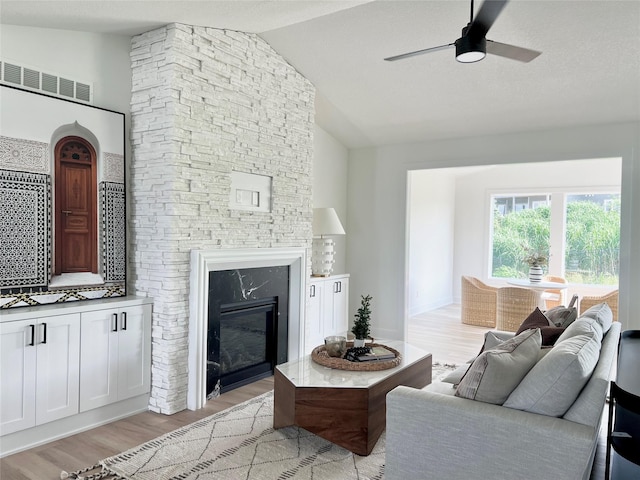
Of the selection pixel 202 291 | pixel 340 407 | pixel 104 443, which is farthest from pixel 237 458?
pixel 202 291

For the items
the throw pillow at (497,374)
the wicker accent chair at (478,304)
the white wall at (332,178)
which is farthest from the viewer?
the wicker accent chair at (478,304)

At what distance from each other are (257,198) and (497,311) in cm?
401

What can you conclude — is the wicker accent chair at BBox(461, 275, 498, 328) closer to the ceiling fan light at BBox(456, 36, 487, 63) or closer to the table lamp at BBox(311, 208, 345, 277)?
the table lamp at BBox(311, 208, 345, 277)

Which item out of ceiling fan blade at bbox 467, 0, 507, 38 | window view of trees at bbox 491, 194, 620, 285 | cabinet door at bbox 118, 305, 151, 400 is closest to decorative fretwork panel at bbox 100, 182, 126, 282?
cabinet door at bbox 118, 305, 151, 400

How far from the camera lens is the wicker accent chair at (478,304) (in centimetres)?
720

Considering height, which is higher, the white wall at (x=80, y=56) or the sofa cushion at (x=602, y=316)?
the white wall at (x=80, y=56)

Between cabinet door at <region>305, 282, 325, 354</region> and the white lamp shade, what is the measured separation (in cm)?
60

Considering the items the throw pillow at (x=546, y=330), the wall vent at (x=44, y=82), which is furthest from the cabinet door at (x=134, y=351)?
the throw pillow at (x=546, y=330)

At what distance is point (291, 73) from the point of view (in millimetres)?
4773

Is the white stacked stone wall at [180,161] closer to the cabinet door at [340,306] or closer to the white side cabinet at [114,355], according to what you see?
the white side cabinet at [114,355]

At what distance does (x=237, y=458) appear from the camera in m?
2.91

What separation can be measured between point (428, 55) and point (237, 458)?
3586 millimetres

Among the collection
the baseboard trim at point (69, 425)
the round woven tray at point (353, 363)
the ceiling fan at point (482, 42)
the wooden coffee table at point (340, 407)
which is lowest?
the baseboard trim at point (69, 425)

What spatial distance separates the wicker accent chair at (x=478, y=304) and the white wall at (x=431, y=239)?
0.93 m
